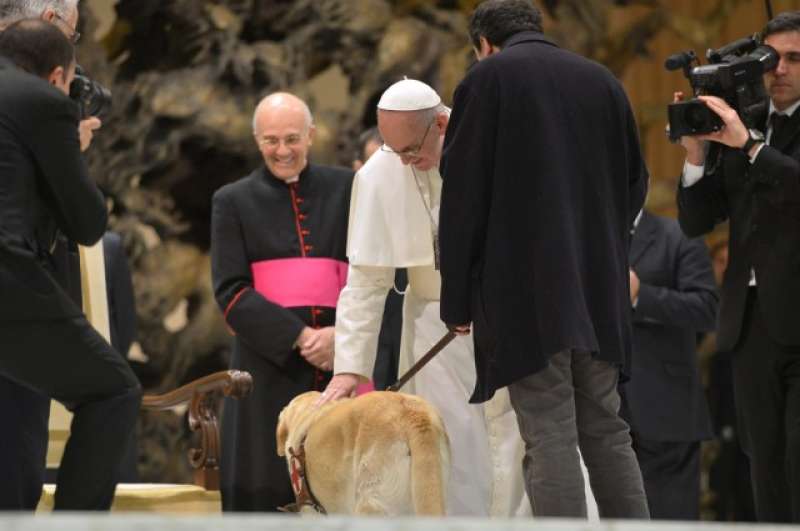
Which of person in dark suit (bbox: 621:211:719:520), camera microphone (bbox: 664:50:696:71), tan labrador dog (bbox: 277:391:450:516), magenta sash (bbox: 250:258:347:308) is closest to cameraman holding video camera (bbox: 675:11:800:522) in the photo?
camera microphone (bbox: 664:50:696:71)

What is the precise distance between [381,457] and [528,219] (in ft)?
2.68

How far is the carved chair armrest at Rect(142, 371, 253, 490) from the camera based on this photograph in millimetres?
5242

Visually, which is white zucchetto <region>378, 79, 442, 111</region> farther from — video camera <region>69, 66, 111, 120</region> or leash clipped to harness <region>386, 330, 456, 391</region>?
video camera <region>69, 66, 111, 120</region>

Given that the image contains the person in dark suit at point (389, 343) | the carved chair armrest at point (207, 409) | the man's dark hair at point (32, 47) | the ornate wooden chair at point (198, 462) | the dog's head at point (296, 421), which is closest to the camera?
the man's dark hair at point (32, 47)

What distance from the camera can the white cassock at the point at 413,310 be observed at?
15.9ft

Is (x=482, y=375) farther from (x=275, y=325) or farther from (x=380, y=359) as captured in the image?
(x=380, y=359)

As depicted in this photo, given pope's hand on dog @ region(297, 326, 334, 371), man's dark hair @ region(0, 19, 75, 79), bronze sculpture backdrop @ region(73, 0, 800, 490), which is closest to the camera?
man's dark hair @ region(0, 19, 75, 79)

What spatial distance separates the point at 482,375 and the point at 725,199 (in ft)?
4.89

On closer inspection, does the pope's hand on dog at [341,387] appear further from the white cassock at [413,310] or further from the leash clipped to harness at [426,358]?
the leash clipped to harness at [426,358]

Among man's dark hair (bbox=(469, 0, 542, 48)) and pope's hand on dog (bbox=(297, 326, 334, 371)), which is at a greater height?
man's dark hair (bbox=(469, 0, 542, 48))

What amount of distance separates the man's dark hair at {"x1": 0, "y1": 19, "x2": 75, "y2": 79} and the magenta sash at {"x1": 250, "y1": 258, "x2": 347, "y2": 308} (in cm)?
202

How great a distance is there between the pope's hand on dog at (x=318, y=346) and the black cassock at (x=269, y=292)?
40 mm

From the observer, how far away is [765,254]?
16.4 ft

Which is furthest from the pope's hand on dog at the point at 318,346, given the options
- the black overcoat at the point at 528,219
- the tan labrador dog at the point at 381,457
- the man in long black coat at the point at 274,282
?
the black overcoat at the point at 528,219
